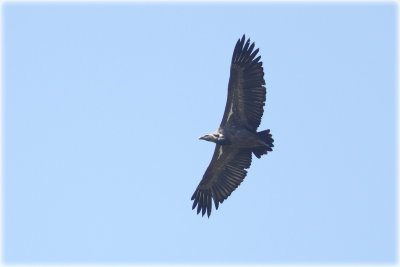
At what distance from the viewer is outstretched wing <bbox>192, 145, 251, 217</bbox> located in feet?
99.3

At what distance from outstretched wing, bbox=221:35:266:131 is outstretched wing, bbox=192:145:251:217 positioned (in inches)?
60.1

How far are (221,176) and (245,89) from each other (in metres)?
3.79

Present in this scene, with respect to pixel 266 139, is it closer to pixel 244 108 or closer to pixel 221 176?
pixel 244 108

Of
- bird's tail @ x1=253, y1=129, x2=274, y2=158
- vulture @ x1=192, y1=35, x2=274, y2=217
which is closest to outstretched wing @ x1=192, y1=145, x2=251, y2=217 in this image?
vulture @ x1=192, y1=35, x2=274, y2=217

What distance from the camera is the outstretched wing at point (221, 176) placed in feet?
99.3

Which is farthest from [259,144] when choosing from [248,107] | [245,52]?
[245,52]

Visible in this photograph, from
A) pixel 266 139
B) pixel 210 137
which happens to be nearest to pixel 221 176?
pixel 210 137

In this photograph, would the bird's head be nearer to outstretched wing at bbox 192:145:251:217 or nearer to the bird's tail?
outstretched wing at bbox 192:145:251:217

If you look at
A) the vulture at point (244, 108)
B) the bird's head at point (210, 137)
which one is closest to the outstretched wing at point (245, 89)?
the vulture at point (244, 108)

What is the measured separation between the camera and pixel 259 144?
1128 inches

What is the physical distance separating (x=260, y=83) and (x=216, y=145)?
333 cm

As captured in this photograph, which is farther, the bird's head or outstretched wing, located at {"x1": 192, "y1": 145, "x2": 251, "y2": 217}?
outstretched wing, located at {"x1": 192, "y1": 145, "x2": 251, "y2": 217}

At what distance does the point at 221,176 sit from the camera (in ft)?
Result: 101

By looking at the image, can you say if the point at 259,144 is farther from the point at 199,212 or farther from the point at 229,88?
the point at 199,212
